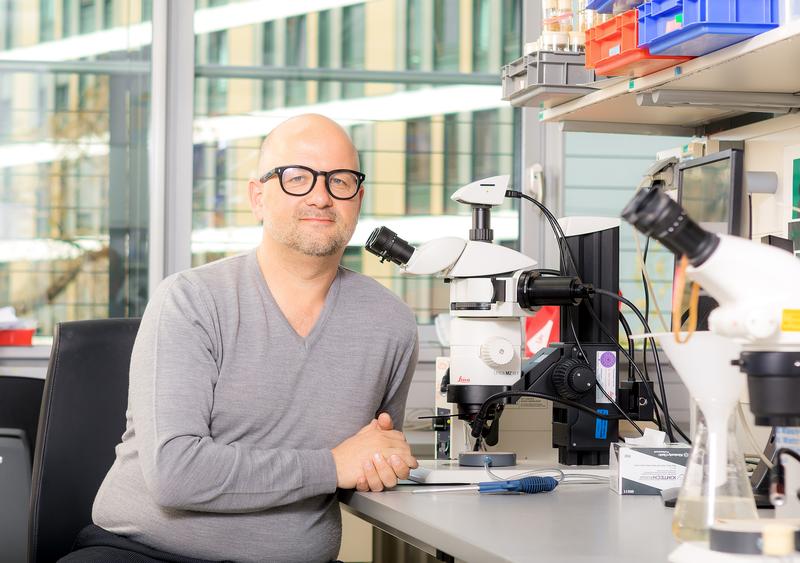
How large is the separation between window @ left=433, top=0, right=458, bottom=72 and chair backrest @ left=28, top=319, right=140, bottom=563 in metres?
1.84

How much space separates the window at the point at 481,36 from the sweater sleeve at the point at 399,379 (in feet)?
5.70

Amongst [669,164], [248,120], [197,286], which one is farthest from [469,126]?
[197,286]

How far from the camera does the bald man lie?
1635mm

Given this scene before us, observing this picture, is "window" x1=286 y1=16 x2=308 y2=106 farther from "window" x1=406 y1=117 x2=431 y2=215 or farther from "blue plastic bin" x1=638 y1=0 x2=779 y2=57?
"blue plastic bin" x1=638 y1=0 x2=779 y2=57

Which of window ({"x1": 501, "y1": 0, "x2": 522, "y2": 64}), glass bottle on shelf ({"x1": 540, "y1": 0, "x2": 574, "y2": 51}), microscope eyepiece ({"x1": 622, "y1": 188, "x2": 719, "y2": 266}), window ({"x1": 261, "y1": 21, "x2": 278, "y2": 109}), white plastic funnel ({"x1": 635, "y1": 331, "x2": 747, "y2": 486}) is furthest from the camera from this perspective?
window ({"x1": 501, "y1": 0, "x2": 522, "y2": 64})

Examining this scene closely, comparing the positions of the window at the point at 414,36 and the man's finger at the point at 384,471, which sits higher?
the window at the point at 414,36

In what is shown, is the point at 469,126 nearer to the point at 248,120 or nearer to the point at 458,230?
the point at 458,230

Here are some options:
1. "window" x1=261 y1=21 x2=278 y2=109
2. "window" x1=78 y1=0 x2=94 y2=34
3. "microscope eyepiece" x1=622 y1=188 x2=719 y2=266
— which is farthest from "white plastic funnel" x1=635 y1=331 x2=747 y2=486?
"window" x1=78 y1=0 x2=94 y2=34

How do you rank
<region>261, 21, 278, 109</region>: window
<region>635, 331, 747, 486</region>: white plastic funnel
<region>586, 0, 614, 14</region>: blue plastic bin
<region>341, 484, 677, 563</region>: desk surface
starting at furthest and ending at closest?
<region>261, 21, 278, 109</region>: window
<region>586, 0, 614, 14</region>: blue plastic bin
<region>341, 484, 677, 563</region>: desk surface
<region>635, 331, 747, 486</region>: white plastic funnel

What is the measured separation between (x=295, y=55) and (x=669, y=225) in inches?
103

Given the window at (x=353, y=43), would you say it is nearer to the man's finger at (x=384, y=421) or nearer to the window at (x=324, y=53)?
the window at (x=324, y=53)

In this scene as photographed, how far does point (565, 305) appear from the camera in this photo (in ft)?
6.41

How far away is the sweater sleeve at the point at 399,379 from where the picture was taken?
6.39 ft

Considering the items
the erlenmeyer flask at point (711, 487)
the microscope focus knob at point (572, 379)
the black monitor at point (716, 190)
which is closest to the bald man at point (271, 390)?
the microscope focus knob at point (572, 379)
